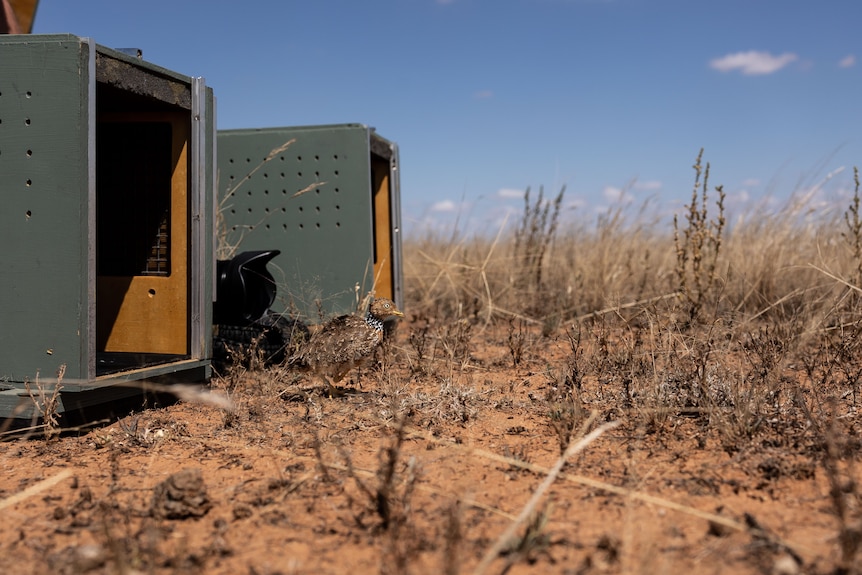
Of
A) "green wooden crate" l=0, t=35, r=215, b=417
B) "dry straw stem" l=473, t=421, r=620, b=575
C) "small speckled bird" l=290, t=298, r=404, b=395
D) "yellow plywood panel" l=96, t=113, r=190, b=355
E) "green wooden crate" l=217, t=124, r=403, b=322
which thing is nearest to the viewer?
"dry straw stem" l=473, t=421, r=620, b=575

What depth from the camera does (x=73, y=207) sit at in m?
3.69

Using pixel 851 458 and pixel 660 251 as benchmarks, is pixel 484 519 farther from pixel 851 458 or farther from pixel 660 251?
pixel 660 251

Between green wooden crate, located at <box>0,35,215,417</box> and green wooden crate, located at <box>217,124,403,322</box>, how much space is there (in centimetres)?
140

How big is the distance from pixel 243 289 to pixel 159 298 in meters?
0.62

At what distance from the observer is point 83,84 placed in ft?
12.0

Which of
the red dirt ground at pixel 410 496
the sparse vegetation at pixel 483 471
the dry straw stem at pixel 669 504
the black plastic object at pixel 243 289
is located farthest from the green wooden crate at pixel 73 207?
the dry straw stem at pixel 669 504

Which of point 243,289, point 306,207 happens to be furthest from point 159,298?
point 306,207

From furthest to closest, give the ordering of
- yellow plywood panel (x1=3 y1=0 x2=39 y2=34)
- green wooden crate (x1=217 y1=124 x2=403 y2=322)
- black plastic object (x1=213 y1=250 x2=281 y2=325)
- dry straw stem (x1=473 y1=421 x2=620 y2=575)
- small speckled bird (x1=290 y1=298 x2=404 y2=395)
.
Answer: yellow plywood panel (x1=3 y1=0 x2=39 y2=34) → green wooden crate (x1=217 y1=124 x2=403 y2=322) → black plastic object (x1=213 y1=250 x2=281 y2=325) → small speckled bird (x1=290 y1=298 x2=404 y2=395) → dry straw stem (x1=473 y1=421 x2=620 y2=575)

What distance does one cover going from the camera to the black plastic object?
5254mm

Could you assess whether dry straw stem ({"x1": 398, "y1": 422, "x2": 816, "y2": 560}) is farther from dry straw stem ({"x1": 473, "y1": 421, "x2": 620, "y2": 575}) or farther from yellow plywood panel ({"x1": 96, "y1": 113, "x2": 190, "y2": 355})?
yellow plywood panel ({"x1": 96, "y1": 113, "x2": 190, "y2": 355})

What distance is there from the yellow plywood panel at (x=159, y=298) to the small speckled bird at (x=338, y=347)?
0.80 metres

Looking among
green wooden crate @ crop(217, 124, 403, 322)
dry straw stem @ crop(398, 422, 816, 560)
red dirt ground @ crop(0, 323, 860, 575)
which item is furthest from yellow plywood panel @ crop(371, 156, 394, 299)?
dry straw stem @ crop(398, 422, 816, 560)

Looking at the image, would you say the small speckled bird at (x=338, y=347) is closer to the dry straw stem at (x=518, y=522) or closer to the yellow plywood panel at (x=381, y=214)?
the dry straw stem at (x=518, y=522)

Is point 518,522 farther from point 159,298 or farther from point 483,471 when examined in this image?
point 159,298
